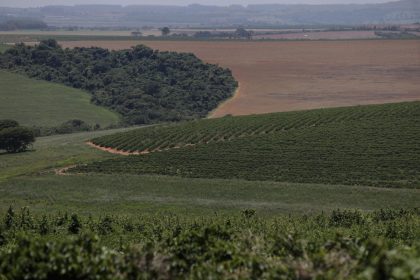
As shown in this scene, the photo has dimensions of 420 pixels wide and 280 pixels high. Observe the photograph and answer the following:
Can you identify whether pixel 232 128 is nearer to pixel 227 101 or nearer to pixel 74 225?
pixel 227 101

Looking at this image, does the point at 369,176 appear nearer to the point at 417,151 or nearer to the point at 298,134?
the point at 417,151

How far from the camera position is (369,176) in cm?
4147

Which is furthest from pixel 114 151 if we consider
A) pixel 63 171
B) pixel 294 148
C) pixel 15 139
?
pixel 294 148

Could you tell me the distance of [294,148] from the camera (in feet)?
161

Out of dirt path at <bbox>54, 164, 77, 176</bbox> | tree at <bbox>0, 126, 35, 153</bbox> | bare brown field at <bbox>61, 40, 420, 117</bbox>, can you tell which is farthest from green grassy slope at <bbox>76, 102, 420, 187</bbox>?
bare brown field at <bbox>61, 40, 420, 117</bbox>

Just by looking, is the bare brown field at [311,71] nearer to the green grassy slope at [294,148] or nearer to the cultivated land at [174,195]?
the green grassy slope at [294,148]

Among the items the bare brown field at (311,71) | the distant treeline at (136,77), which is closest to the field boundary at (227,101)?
the bare brown field at (311,71)

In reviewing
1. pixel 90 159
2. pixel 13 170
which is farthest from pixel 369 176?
pixel 13 170

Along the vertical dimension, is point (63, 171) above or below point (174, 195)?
below

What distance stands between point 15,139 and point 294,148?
26.1 m

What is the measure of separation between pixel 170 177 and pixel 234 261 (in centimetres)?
2931

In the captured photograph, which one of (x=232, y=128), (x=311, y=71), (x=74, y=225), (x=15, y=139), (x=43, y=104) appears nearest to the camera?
(x=74, y=225)

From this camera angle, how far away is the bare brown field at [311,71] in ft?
273

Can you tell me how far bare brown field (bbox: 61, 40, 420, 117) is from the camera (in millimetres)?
83250
